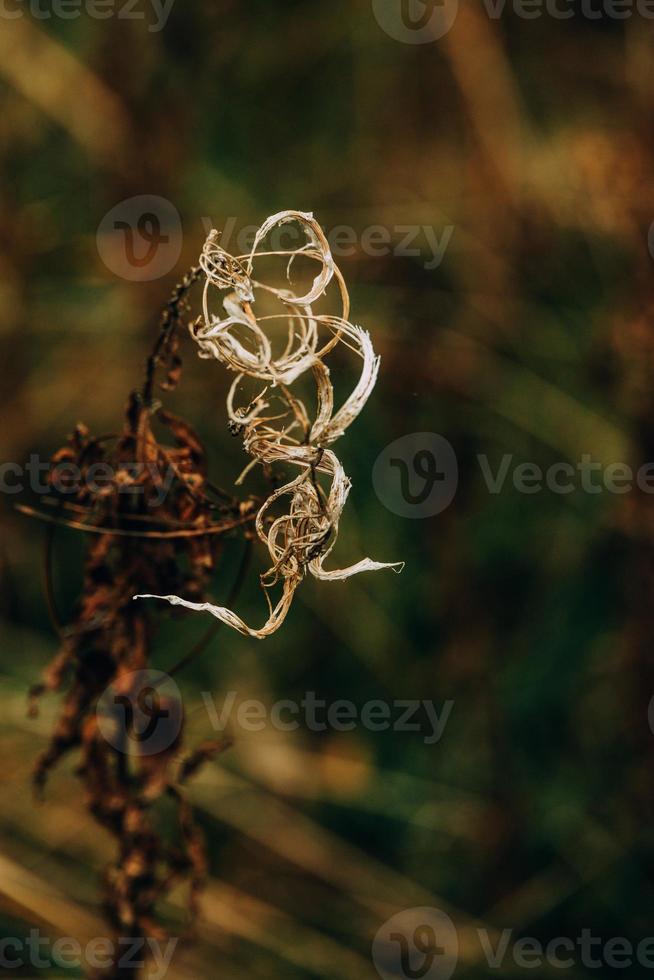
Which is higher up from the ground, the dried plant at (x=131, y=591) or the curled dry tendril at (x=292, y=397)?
the curled dry tendril at (x=292, y=397)

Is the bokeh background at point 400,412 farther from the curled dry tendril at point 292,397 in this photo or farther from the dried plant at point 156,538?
the curled dry tendril at point 292,397

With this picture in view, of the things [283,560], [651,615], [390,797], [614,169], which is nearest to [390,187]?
[614,169]

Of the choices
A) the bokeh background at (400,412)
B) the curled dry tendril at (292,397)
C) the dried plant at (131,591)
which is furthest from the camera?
the bokeh background at (400,412)

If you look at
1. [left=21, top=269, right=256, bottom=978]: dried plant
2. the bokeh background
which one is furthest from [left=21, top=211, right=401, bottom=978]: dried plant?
the bokeh background

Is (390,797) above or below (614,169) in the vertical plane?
below

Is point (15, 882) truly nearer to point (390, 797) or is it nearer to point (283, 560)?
point (390, 797)

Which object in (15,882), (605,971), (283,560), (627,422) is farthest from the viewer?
(627,422)

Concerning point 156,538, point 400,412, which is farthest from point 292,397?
Result: point 400,412

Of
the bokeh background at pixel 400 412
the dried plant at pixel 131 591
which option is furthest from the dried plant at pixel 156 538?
the bokeh background at pixel 400 412

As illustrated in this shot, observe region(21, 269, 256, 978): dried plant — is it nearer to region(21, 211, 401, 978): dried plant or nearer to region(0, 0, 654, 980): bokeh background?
region(21, 211, 401, 978): dried plant
